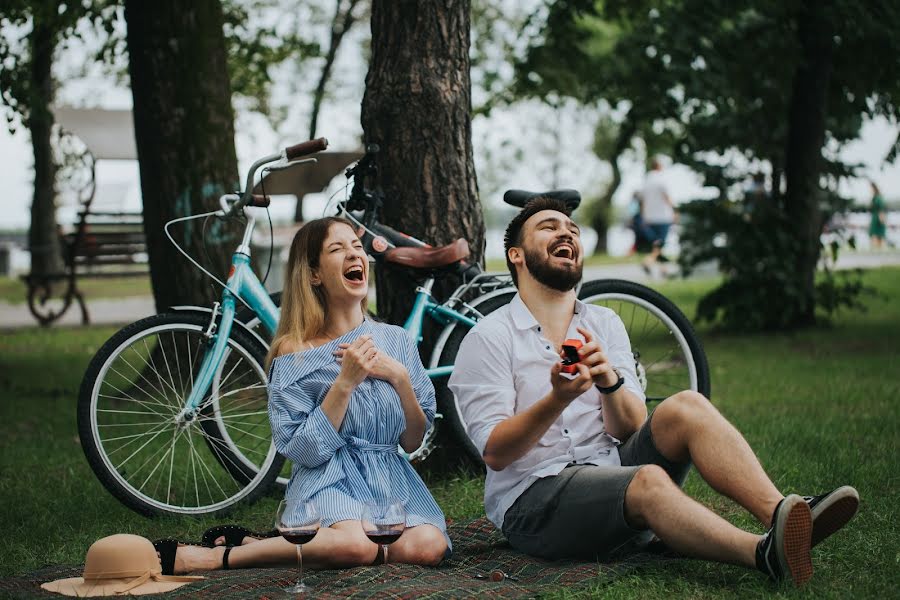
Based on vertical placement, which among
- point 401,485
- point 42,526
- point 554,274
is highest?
point 554,274

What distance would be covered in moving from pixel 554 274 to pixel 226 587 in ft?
4.84

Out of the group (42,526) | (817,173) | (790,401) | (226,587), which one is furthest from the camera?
(817,173)

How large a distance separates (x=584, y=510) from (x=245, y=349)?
1.86 metres

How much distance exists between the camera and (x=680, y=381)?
532 cm

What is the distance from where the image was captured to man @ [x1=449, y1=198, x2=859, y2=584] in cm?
329

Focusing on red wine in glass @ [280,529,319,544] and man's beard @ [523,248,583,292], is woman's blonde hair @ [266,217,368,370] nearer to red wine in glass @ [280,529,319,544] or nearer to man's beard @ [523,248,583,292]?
man's beard @ [523,248,583,292]

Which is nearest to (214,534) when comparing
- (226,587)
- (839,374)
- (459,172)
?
(226,587)

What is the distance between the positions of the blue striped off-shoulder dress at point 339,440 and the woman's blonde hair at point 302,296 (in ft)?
0.25

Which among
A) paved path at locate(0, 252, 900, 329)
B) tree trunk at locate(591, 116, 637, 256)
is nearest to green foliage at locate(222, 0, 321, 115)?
paved path at locate(0, 252, 900, 329)

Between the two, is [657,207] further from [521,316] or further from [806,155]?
[521,316]

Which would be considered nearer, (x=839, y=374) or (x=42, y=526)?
(x=42, y=526)

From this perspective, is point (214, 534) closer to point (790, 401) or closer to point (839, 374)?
point (790, 401)

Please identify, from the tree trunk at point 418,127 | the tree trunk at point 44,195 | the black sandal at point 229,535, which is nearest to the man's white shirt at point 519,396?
the black sandal at point 229,535

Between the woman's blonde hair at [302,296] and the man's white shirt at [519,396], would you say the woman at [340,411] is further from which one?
the man's white shirt at [519,396]
